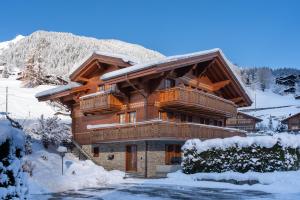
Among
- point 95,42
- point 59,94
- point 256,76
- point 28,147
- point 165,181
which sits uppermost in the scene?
point 95,42

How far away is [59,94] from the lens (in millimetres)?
33812

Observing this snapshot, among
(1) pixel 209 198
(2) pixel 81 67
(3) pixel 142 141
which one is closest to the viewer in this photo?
(1) pixel 209 198

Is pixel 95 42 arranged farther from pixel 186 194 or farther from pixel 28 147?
pixel 186 194

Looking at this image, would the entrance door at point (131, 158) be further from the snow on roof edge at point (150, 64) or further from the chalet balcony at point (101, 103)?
the snow on roof edge at point (150, 64)

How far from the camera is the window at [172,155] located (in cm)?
2591

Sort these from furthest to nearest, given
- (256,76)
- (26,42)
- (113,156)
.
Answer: (26,42) → (256,76) → (113,156)

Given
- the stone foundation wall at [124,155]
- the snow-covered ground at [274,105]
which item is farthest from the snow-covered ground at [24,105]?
the snow-covered ground at [274,105]

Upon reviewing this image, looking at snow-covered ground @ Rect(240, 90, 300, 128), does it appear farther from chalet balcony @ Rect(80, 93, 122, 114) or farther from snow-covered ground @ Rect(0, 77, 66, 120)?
chalet balcony @ Rect(80, 93, 122, 114)

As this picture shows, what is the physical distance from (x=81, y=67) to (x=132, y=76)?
26.0 feet

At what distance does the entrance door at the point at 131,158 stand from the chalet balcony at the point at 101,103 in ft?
10.2

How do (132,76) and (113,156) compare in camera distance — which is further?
(113,156)

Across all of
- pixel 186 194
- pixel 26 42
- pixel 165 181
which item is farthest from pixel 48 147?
pixel 26 42

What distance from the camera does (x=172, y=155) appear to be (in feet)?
86.1

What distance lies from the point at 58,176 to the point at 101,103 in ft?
28.9
